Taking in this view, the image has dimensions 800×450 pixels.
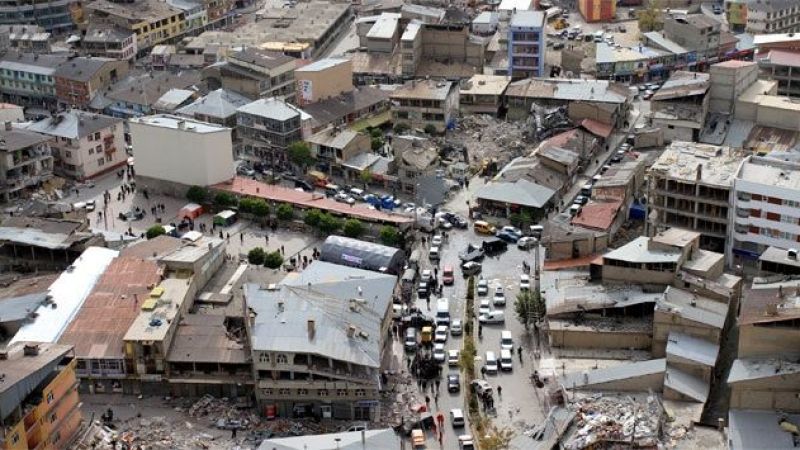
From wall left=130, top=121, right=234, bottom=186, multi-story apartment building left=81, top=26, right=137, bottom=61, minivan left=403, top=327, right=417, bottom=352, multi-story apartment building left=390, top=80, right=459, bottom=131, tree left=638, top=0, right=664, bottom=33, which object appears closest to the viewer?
minivan left=403, top=327, right=417, bottom=352

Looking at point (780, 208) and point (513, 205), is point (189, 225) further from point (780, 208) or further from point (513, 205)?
point (780, 208)

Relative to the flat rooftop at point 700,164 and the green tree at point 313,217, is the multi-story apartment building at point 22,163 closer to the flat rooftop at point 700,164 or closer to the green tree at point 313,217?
the green tree at point 313,217

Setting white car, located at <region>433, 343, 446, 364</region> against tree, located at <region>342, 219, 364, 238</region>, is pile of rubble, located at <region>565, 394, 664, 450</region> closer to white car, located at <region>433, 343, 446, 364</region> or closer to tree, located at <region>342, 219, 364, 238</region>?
white car, located at <region>433, 343, 446, 364</region>

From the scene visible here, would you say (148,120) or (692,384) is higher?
(148,120)

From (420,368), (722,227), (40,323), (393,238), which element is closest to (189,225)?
(393,238)

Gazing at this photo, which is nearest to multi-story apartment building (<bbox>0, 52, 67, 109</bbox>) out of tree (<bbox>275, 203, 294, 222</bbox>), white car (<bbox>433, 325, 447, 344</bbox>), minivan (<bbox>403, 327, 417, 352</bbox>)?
tree (<bbox>275, 203, 294, 222</bbox>)

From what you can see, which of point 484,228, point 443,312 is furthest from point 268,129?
point 443,312

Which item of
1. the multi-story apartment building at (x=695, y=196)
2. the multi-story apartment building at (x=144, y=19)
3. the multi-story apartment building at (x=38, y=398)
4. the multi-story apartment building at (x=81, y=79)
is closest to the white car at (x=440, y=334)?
the multi-story apartment building at (x=695, y=196)
